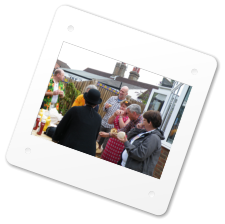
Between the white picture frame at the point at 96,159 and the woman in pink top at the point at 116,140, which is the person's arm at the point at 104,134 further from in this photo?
the white picture frame at the point at 96,159

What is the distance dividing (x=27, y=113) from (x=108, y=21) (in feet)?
4.10

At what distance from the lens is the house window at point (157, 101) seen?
7.16ft

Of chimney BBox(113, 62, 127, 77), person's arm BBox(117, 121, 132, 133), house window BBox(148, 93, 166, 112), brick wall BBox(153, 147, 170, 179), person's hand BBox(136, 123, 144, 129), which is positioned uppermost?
chimney BBox(113, 62, 127, 77)

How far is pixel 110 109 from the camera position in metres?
2.29

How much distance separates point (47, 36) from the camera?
2.12 meters

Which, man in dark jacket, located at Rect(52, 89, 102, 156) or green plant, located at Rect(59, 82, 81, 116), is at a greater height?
green plant, located at Rect(59, 82, 81, 116)

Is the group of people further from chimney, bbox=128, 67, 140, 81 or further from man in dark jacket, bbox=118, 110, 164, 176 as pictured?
chimney, bbox=128, 67, 140, 81

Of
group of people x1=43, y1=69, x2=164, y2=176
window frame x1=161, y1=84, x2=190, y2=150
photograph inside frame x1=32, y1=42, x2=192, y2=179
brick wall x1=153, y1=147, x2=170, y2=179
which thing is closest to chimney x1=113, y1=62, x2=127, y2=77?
photograph inside frame x1=32, y1=42, x2=192, y2=179

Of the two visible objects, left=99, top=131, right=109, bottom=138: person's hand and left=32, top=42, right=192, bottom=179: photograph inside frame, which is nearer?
left=32, top=42, right=192, bottom=179: photograph inside frame

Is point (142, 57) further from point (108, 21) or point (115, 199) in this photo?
point (115, 199)

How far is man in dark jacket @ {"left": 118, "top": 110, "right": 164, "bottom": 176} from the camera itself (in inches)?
87.2

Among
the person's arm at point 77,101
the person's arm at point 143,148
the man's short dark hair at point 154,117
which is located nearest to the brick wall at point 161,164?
the person's arm at point 143,148

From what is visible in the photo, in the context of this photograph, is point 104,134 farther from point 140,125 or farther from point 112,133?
point 140,125

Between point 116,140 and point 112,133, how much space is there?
0.34ft
